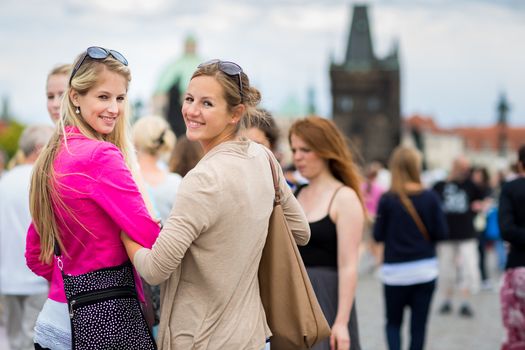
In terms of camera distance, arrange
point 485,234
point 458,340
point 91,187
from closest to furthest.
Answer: point 91,187
point 458,340
point 485,234

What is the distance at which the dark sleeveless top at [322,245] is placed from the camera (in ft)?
13.0

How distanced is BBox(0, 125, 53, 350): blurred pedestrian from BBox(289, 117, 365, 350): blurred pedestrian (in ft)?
5.77

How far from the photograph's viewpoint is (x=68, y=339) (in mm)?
2660

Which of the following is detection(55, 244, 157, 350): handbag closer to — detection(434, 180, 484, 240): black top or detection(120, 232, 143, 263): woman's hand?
detection(120, 232, 143, 263): woman's hand

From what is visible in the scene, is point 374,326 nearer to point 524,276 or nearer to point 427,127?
point 524,276

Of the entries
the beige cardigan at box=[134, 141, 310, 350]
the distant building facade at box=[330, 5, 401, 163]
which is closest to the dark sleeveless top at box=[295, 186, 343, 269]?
the beige cardigan at box=[134, 141, 310, 350]

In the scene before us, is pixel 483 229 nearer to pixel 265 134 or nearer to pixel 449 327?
pixel 449 327

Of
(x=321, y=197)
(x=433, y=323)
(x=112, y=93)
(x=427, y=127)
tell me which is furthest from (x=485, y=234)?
(x=427, y=127)

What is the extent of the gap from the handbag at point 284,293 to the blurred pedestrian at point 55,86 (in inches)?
76.9

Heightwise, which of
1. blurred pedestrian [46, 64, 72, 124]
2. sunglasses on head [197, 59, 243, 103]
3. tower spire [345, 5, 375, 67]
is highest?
sunglasses on head [197, 59, 243, 103]

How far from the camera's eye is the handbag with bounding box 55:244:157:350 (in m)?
2.52

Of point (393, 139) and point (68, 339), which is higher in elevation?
point (68, 339)

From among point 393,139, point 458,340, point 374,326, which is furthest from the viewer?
point 393,139

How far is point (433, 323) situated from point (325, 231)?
5575mm
